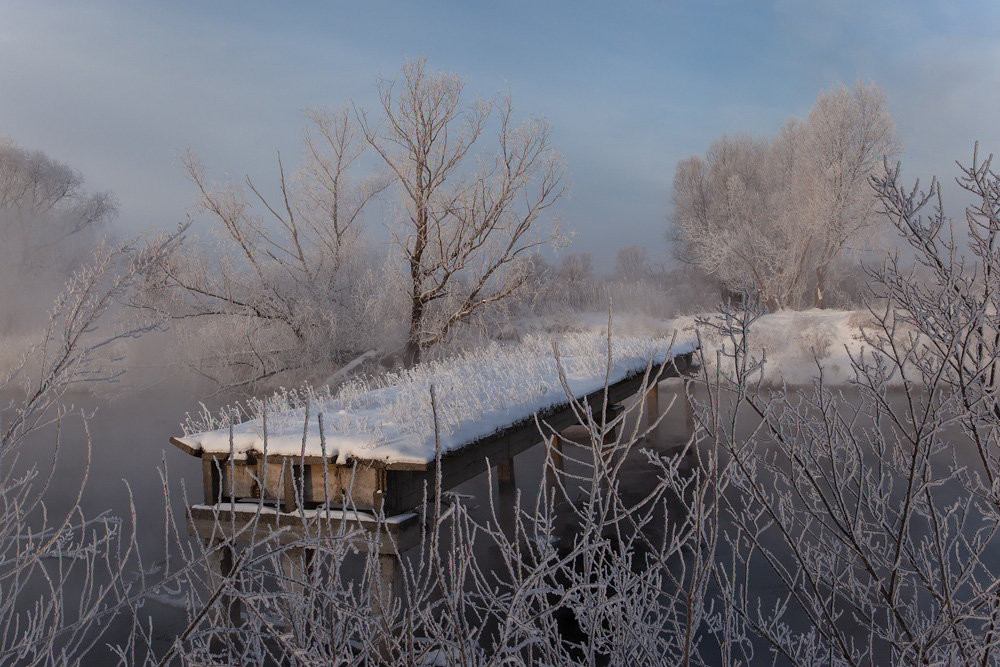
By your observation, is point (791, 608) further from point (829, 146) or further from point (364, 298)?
point (829, 146)

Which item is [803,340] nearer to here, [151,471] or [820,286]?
[820,286]

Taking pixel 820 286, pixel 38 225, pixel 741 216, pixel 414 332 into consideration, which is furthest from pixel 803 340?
pixel 38 225

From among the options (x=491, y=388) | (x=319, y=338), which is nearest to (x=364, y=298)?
(x=319, y=338)

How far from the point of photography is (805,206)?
71.5 ft

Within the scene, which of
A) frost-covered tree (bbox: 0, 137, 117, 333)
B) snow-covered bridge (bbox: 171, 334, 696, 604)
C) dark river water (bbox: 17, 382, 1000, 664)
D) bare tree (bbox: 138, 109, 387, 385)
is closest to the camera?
snow-covered bridge (bbox: 171, 334, 696, 604)

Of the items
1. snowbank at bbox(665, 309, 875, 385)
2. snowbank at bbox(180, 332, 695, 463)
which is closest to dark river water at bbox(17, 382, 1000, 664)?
snowbank at bbox(180, 332, 695, 463)

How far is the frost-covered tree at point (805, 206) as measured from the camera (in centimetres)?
2083

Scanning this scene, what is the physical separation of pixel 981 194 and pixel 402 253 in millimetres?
10543

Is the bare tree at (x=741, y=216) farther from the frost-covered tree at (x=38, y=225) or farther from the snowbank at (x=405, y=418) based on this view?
the frost-covered tree at (x=38, y=225)

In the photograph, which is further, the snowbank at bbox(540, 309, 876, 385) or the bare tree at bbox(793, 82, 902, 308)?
the bare tree at bbox(793, 82, 902, 308)

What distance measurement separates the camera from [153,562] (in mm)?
5703

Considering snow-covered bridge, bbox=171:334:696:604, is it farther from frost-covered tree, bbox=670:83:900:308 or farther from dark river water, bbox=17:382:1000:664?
frost-covered tree, bbox=670:83:900:308

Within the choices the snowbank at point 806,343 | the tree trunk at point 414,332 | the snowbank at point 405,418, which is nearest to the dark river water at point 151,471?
the snowbank at point 405,418

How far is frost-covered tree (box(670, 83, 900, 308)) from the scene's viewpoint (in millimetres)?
20828
